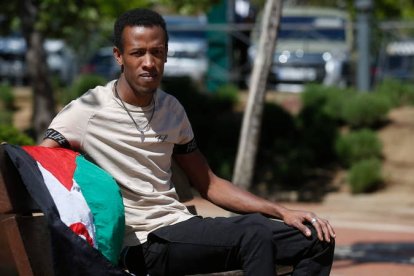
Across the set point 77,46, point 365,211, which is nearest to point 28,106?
point 77,46

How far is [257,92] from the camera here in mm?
7375

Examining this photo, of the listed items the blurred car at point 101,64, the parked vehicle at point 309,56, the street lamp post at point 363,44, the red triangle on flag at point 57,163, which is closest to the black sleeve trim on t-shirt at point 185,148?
the red triangle on flag at point 57,163

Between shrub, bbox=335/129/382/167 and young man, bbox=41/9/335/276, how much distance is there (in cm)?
1060

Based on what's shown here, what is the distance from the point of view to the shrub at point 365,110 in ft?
49.9

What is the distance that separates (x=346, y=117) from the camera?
15477 mm

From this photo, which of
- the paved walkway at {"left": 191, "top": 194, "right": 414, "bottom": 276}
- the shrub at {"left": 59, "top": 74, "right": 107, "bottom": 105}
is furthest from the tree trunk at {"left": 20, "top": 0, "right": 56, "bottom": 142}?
the paved walkway at {"left": 191, "top": 194, "right": 414, "bottom": 276}

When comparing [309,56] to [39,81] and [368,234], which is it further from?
[368,234]

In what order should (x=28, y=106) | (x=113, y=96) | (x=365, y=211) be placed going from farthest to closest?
1. (x=28, y=106)
2. (x=365, y=211)
3. (x=113, y=96)

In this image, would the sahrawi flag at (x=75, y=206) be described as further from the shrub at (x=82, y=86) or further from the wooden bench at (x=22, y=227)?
the shrub at (x=82, y=86)

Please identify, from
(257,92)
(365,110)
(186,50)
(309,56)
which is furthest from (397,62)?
(257,92)

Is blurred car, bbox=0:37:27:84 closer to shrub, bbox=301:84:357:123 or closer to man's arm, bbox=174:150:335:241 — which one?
shrub, bbox=301:84:357:123

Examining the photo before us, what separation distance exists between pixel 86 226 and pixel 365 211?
363 inches

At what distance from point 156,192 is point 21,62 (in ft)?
72.2

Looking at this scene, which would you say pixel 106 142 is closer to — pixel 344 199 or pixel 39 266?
pixel 39 266
